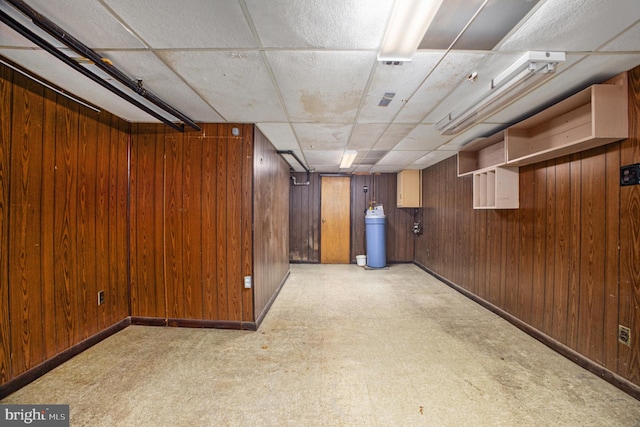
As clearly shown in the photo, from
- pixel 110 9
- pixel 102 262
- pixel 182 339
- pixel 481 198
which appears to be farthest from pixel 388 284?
pixel 110 9

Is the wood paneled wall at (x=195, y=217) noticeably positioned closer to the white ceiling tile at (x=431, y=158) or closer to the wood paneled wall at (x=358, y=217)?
the white ceiling tile at (x=431, y=158)

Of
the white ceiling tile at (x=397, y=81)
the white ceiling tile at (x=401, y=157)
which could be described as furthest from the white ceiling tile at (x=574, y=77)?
the white ceiling tile at (x=401, y=157)

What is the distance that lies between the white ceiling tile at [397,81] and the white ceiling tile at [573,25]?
41 cm

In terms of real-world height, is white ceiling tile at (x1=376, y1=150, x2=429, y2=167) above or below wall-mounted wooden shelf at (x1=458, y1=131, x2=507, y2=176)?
above

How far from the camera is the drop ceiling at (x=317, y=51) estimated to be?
1179mm

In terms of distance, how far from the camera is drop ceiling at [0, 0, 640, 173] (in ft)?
3.87

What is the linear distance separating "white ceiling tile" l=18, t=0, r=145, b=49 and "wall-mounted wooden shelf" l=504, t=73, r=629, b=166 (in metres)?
2.97

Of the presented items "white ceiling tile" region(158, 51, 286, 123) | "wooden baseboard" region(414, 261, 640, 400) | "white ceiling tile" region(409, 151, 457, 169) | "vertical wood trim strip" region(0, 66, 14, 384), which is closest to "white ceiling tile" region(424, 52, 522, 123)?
"white ceiling tile" region(158, 51, 286, 123)

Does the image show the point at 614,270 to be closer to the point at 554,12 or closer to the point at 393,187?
the point at 554,12

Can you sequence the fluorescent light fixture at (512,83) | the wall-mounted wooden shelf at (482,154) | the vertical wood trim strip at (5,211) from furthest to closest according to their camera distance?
1. the wall-mounted wooden shelf at (482,154)
2. the vertical wood trim strip at (5,211)
3. the fluorescent light fixture at (512,83)

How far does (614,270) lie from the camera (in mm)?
1815

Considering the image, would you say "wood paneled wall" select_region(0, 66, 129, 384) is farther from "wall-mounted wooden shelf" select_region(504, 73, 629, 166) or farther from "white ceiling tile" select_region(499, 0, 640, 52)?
"wall-mounted wooden shelf" select_region(504, 73, 629, 166)

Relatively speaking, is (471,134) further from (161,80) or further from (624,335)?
(161,80)

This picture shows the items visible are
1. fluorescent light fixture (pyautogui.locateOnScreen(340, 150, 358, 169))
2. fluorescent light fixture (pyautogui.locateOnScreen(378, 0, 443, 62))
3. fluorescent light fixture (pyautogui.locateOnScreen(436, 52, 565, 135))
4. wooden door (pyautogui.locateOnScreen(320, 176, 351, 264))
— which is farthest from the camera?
wooden door (pyautogui.locateOnScreen(320, 176, 351, 264))
